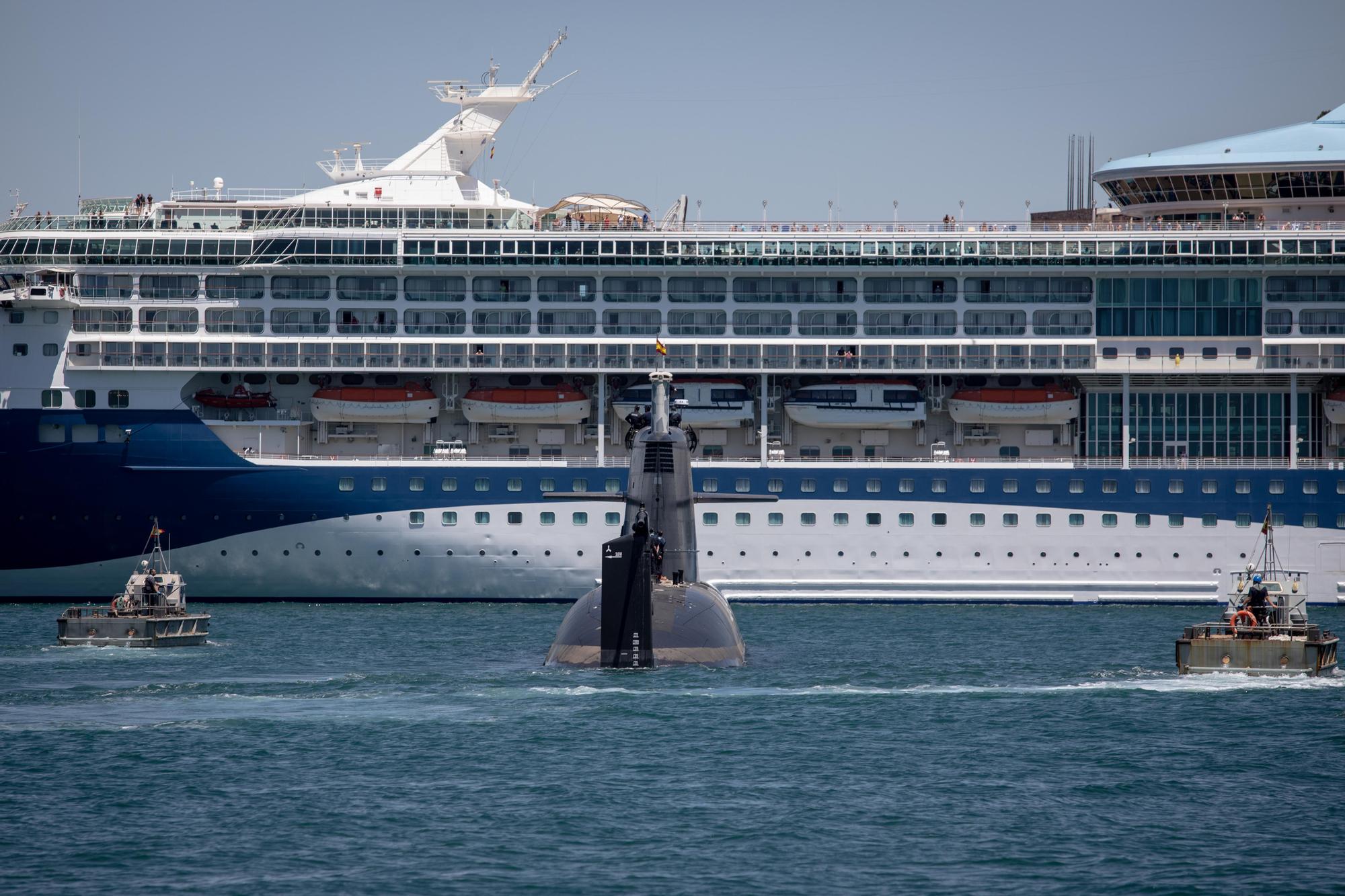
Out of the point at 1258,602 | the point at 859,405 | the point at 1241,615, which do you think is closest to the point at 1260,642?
the point at 1241,615

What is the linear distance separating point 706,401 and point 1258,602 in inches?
946

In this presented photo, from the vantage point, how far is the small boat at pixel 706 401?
60344 mm

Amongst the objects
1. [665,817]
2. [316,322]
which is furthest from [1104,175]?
[665,817]

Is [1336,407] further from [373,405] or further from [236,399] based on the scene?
[236,399]

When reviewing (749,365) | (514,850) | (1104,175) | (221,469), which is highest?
(1104,175)

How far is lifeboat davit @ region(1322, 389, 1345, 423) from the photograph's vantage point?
6062 cm

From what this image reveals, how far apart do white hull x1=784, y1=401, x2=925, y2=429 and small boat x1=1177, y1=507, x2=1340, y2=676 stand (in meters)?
19.8

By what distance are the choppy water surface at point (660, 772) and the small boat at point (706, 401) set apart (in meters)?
15.6

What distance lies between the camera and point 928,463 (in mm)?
58656

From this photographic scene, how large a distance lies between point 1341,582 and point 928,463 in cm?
1467

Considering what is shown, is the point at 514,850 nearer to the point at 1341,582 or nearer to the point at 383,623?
the point at 383,623

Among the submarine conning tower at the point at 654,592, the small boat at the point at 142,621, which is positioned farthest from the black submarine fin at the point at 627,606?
the small boat at the point at 142,621

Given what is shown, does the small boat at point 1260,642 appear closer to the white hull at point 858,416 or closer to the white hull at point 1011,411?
the white hull at point 1011,411

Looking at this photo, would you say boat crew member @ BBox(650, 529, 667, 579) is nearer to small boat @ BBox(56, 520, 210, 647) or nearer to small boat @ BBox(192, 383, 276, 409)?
small boat @ BBox(56, 520, 210, 647)
